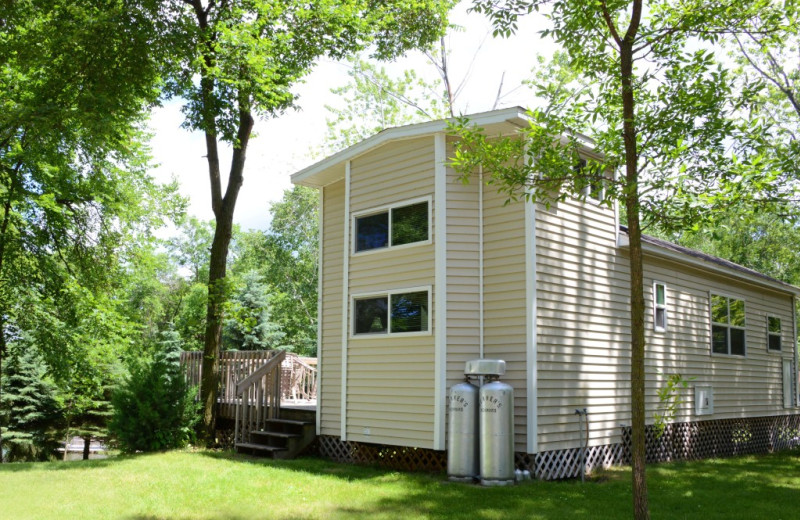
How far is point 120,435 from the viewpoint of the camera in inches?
480

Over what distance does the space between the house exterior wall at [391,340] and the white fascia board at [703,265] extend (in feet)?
11.5

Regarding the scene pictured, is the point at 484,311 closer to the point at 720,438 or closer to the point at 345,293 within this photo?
the point at 345,293

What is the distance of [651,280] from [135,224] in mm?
15436

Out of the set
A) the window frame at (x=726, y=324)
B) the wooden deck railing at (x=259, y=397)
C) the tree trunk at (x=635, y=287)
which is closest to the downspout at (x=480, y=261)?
the tree trunk at (x=635, y=287)

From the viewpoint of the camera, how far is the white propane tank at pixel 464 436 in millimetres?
9070

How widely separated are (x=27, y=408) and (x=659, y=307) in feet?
69.6

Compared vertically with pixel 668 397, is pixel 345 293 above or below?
above

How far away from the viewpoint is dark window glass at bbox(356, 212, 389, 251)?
10930mm

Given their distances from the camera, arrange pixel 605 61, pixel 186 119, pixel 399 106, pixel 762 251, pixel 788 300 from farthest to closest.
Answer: pixel 762 251 → pixel 399 106 → pixel 788 300 → pixel 186 119 → pixel 605 61

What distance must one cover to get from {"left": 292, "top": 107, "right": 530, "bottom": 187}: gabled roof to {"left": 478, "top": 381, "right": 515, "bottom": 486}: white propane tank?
3511 mm

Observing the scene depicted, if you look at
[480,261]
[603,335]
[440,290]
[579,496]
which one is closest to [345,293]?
[440,290]

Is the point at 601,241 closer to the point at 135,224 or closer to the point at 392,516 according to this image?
the point at 392,516

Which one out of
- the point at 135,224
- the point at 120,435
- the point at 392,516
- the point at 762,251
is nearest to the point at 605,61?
the point at 392,516

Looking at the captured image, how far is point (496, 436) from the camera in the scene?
29.1 ft
